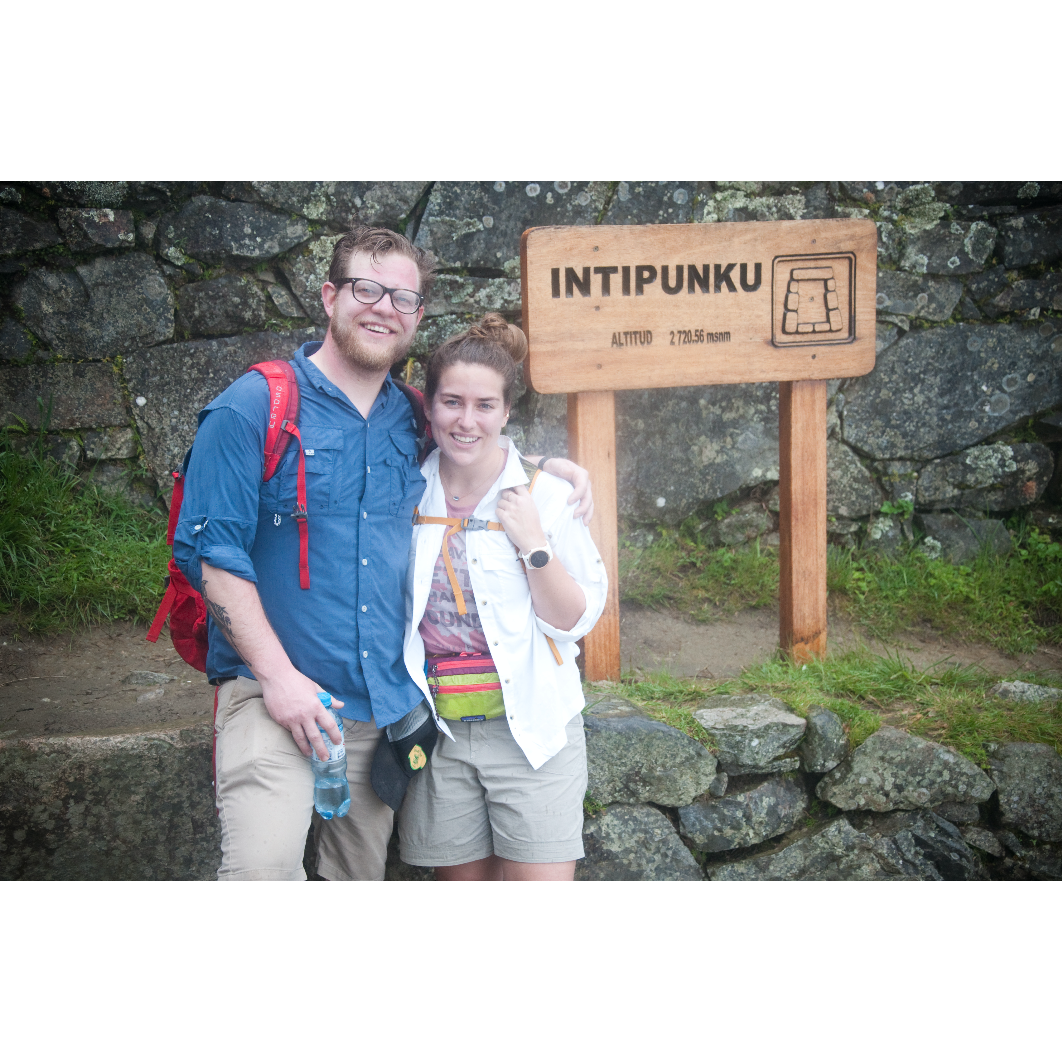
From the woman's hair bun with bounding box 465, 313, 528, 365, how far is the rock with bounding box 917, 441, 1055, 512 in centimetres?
277

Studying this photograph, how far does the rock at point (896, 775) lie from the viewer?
120 inches

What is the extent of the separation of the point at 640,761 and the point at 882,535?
2.16 meters

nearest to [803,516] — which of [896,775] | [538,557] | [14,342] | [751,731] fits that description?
[751,731]

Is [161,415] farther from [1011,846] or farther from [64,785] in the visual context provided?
[1011,846]

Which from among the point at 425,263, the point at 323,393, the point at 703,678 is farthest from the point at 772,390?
the point at 323,393

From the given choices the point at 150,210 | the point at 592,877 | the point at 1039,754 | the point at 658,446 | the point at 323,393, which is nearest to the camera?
the point at 323,393

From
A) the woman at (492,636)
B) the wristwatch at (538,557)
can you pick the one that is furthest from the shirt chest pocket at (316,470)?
the wristwatch at (538,557)

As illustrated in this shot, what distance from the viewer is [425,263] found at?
2.38 meters

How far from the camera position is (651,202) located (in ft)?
13.0

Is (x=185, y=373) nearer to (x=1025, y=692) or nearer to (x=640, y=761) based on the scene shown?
(x=640, y=761)

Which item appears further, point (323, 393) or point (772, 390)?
point (772, 390)

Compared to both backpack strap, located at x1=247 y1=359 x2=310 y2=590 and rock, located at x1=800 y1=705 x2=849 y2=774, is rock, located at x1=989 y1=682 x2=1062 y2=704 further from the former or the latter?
backpack strap, located at x1=247 y1=359 x2=310 y2=590

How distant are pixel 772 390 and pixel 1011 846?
7.09 ft

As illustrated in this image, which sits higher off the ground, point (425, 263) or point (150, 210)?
point (150, 210)
